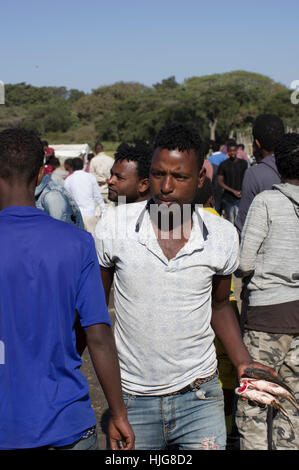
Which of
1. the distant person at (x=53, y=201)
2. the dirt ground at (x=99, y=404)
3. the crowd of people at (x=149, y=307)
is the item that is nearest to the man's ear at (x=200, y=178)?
the crowd of people at (x=149, y=307)

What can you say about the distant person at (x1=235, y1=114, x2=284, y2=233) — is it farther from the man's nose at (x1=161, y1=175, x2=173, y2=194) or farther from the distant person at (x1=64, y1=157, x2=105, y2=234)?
the distant person at (x1=64, y1=157, x2=105, y2=234)

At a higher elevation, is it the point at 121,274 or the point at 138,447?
the point at 121,274

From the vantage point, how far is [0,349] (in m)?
1.78

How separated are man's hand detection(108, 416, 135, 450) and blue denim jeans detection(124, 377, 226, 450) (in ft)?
0.65

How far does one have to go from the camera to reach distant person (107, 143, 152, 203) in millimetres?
3572

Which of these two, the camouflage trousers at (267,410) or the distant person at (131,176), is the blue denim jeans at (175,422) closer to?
the camouflage trousers at (267,410)

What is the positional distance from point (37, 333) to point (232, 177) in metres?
8.58

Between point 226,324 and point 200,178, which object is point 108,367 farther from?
point 200,178

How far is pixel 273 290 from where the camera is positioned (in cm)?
315

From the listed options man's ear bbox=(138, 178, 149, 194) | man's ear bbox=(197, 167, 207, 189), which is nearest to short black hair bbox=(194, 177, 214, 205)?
man's ear bbox=(138, 178, 149, 194)
